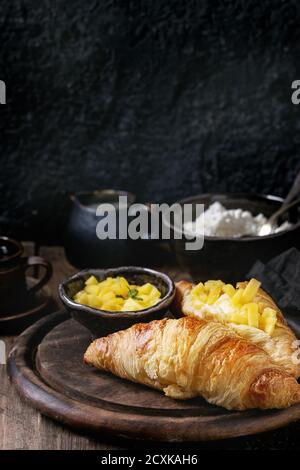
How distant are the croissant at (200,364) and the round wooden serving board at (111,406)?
0.02 metres

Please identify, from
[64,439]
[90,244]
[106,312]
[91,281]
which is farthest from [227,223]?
[64,439]

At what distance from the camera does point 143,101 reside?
8.31 feet

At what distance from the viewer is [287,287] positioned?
2.02 metres

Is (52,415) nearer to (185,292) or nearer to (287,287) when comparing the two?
(185,292)

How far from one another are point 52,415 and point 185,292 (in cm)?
49

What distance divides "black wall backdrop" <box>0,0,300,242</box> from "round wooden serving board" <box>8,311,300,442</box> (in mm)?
954

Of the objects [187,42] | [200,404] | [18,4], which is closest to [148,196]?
[187,42]

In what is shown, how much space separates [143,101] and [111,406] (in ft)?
4.17

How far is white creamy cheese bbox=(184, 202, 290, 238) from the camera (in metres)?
2.19

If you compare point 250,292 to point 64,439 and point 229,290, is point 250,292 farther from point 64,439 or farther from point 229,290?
point 64,439

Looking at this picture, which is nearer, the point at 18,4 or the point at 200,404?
the point at 200,404

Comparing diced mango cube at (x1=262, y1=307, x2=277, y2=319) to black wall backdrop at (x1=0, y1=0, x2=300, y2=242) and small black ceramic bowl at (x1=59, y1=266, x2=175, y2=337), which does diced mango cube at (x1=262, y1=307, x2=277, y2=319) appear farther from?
black wall backdrop at (x1=0, y1=0, x2=300, y2=242)

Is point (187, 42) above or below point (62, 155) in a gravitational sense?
→ above
